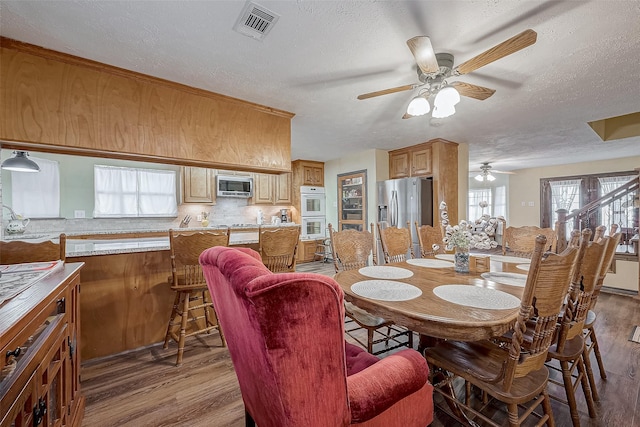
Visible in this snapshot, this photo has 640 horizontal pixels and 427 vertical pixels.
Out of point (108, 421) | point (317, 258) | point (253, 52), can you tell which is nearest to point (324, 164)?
point (317, 258)

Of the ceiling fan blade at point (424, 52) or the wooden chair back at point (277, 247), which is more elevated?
the ceiling fan blade at point (424, 52)

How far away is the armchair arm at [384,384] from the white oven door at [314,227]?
4.83 meters

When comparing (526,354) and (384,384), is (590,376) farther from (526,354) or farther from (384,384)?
(384,384)

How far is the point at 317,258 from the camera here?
6051 millimetres

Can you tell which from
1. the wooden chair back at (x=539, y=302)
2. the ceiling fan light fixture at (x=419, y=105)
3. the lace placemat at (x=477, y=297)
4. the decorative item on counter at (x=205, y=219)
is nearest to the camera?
the wooden chair back at (x=539, y=302)

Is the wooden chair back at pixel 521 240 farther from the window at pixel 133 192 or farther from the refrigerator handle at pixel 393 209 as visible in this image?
the window at pixel 133 192

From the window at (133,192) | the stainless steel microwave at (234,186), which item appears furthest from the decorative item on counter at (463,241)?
the window at (133,192)

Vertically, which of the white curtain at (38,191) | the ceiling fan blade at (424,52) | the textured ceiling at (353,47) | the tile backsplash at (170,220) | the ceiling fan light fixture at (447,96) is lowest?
the tile backsplash at (170,220)

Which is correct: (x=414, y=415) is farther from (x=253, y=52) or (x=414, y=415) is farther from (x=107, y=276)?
(x=107, y=276)

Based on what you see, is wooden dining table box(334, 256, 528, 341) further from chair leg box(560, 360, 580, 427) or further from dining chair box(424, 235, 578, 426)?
chair leg box(560, 360, 580, 427)

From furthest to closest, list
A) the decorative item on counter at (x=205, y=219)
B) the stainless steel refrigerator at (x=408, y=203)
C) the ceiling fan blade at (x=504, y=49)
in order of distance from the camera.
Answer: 1. the decorative item on counter at (x=205, y=219)
2. the stainless steel refrigerator at (x=408, y=203)
3. the ceiling fan blade at (x=504, y=49)

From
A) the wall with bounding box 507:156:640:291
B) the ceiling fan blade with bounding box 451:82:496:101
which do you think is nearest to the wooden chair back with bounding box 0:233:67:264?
the ceiling fan blade with bounding box 451:82:496:101

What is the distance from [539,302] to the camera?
105 cm

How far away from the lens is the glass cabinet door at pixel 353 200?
5.06 metres
